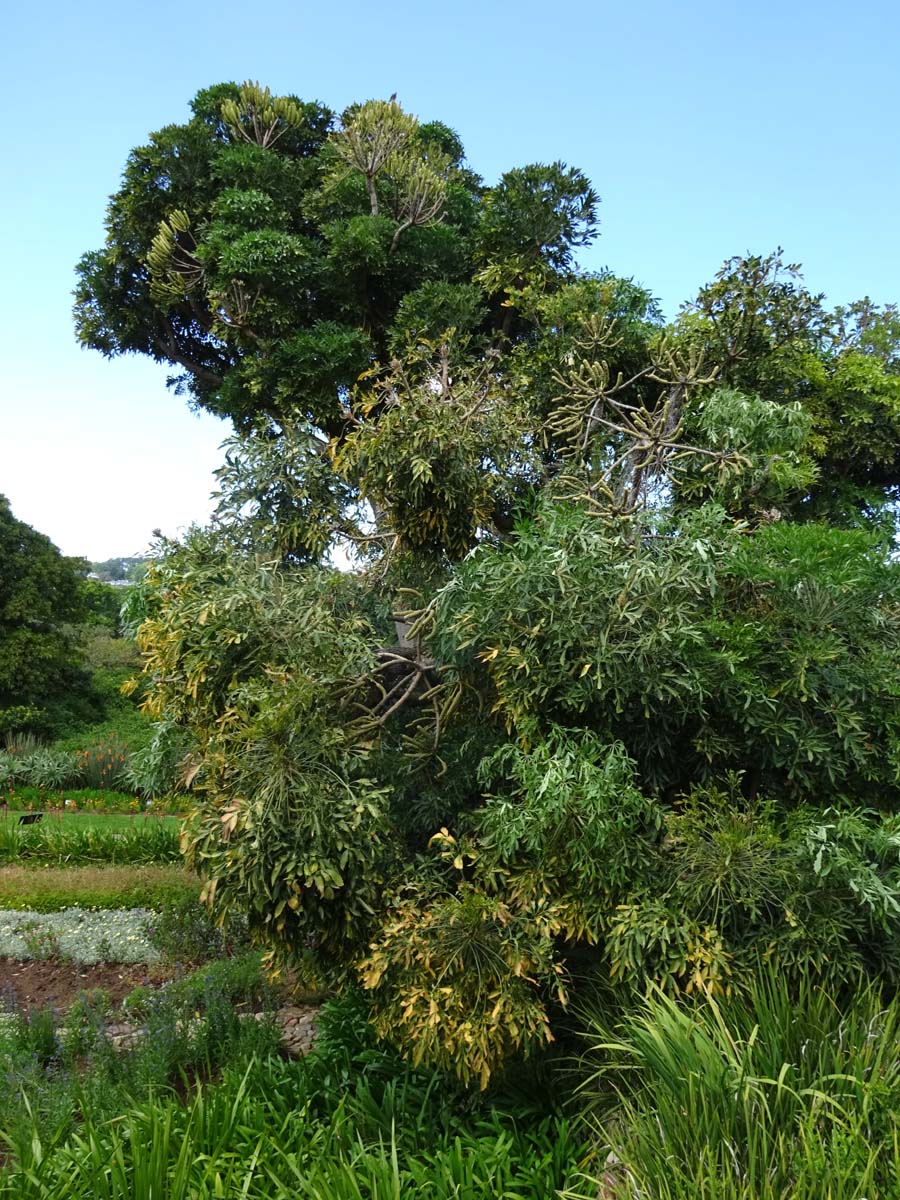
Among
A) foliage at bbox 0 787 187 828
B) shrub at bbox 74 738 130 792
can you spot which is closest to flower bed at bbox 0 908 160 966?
foliage at bbox 0 787 187 828

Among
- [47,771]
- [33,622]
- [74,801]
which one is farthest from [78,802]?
[33,622]

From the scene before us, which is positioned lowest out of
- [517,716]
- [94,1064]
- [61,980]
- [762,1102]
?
[61,980]

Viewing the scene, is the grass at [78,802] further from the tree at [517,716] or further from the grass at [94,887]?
the tree at [517,716]

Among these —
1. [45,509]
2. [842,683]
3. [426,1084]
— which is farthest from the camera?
[45,509]

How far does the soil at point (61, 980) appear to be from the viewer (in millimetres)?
5945

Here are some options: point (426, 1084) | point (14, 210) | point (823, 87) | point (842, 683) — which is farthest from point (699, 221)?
point (14, 210)

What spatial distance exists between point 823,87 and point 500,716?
19.4ft

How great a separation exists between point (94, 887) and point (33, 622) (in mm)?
9132

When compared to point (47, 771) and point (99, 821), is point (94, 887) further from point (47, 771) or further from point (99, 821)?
point (47, 771)

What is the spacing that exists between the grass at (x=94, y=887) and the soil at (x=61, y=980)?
3.24 ft

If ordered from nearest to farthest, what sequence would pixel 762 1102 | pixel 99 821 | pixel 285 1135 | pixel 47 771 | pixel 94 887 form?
1. pixel 762 1102
2. pixel 285 1135
3. pixel 94 887
4. pixel 99 821
5. pixel 47 771

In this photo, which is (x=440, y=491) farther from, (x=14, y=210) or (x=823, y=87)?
(x=14, y=210)

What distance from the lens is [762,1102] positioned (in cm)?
Answer: 294

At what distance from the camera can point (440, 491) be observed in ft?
16.2
